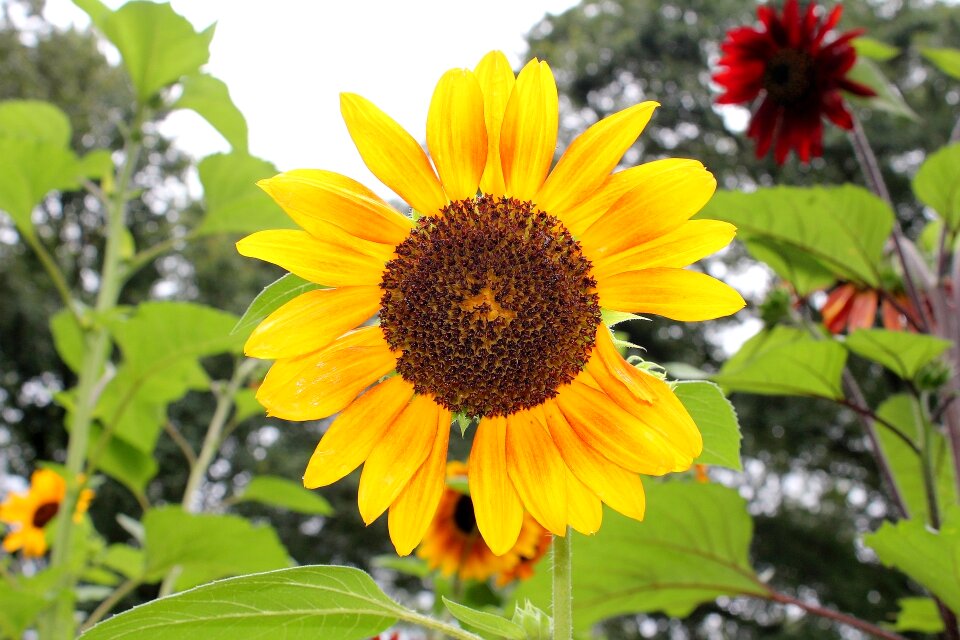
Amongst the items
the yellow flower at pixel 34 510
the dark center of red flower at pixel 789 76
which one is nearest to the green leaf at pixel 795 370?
the dark center of red flower at pixel 789 76

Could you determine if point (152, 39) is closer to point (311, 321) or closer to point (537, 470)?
point (311, 321)

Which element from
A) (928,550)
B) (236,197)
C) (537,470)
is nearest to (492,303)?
(537,470)

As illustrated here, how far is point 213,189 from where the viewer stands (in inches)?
57.9

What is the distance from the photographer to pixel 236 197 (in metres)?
1.48

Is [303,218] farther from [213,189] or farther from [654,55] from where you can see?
[654,55]

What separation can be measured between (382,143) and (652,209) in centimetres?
18

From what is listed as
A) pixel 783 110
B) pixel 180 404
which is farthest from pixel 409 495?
pixel 180 404

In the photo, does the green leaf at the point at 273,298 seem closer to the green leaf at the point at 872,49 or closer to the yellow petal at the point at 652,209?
the yellow petal at the point at 652,209

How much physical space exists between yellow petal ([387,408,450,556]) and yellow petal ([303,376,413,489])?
0.04 m

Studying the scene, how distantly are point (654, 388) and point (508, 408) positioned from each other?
0.11 metres

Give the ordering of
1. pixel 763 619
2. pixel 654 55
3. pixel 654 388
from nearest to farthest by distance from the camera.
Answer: pixel 654 388
pixel 763 619
pixel 654 55

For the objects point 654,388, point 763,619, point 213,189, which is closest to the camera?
point 654,388

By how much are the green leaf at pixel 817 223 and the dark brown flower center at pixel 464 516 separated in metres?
0.85

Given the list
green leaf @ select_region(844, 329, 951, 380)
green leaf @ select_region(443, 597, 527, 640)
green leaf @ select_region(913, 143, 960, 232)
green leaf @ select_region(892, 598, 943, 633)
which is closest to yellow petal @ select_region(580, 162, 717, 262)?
green leaf @ select_region(443, 597, 527, 640)
